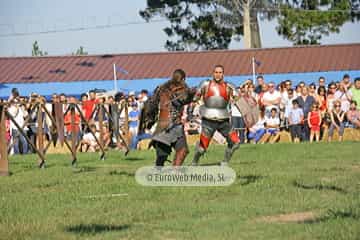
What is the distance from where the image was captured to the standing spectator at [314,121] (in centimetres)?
2377

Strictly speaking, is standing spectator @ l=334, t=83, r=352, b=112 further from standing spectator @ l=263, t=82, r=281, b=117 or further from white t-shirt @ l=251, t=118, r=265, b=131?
white t-shirt @ l=251, t=118, r=265, b=131

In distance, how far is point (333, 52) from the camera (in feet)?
130

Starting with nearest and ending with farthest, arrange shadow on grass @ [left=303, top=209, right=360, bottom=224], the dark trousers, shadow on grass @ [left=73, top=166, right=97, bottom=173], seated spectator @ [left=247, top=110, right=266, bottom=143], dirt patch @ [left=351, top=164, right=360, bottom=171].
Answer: shadow on grass @ [left=303, top=209, right=360, bottom=224] → dirt patch @ [left=351, top=164, right=360, bottom=171] → shadow on grass @ [left=73, top=166, right=97, bottom=173] → the dark trousers → seated spectator @ [left=247, top=110, right=266, bottom=143]

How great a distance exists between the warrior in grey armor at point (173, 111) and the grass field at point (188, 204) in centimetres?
86

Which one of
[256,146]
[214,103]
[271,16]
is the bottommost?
→ [256,146]

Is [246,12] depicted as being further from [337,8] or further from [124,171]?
[124,171]

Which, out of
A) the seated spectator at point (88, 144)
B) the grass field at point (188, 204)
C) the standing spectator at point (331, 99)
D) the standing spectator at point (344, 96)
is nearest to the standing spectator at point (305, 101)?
the standing spectator at point (331, 99)

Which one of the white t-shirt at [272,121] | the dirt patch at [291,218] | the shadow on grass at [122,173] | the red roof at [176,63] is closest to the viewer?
the dirt patch at [291,218]

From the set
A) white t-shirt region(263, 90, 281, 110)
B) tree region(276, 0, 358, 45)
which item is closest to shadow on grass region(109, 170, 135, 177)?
white t-shirt region(263, 90, 281, 110)

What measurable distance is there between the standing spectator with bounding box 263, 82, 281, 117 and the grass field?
7.16 m

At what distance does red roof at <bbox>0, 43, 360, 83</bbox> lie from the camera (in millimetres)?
37438

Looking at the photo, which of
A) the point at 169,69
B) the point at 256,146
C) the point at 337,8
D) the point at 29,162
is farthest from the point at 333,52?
the point at 29,162

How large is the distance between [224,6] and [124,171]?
3641 cm

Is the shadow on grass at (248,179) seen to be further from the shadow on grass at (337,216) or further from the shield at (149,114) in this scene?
the shadow on grass at (337,216)
